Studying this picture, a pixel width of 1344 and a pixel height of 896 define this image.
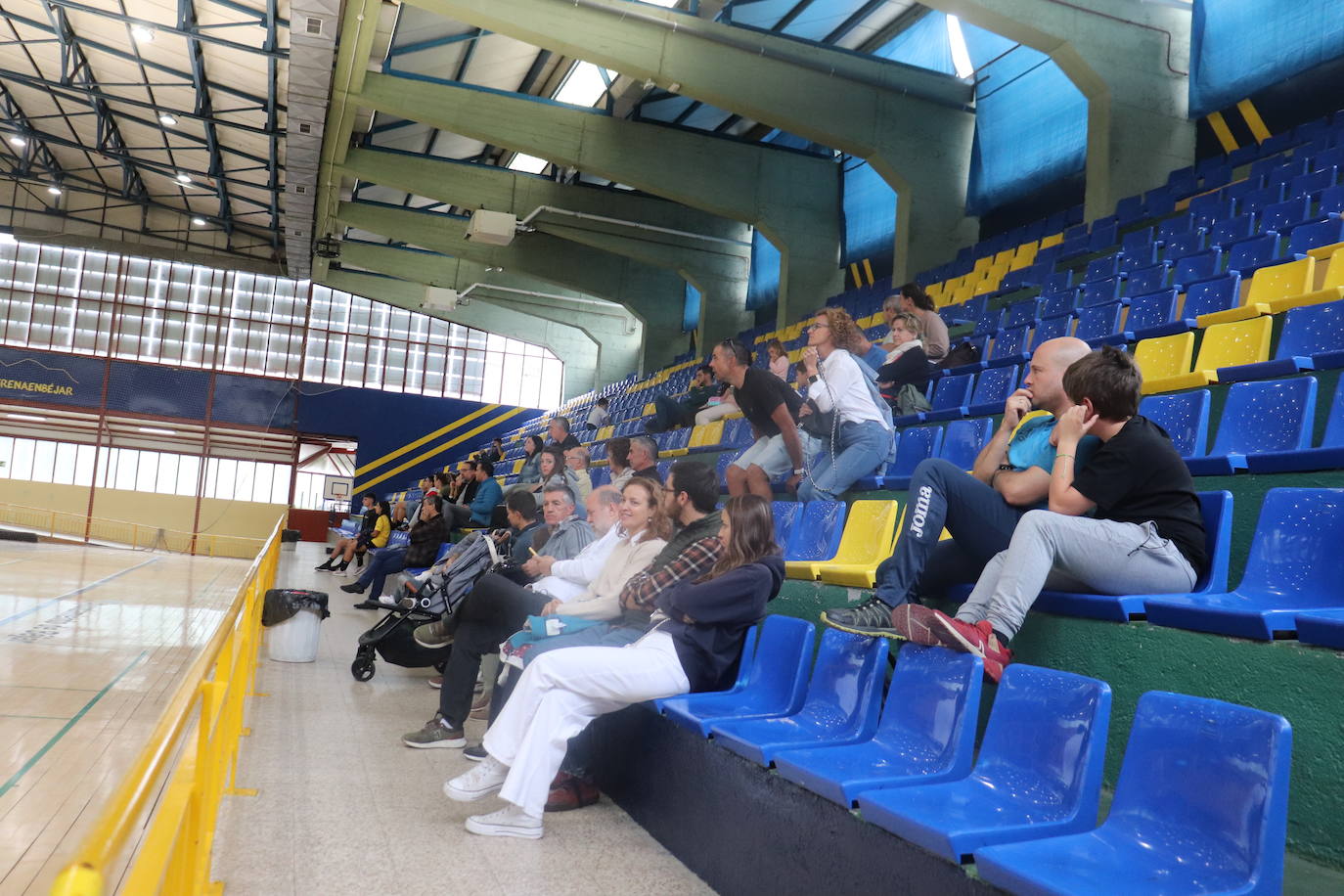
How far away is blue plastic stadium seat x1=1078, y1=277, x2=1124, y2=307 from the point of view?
6016mm

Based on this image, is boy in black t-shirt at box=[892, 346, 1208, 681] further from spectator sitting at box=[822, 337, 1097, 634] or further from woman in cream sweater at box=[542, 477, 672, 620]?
woman in cream sweater at box=[542, 477, 672, 620]

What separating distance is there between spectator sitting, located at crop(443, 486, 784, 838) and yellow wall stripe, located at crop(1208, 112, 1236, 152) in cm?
731

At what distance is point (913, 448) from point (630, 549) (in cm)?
172

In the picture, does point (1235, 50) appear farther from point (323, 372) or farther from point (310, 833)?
point (323, 372)

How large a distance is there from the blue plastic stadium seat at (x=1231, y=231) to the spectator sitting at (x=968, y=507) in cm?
369

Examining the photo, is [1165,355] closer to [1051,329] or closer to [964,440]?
[964,440]

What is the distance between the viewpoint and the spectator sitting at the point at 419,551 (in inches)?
306

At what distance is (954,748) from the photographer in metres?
1.97

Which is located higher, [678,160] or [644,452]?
[678,160]

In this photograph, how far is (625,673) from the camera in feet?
9.15

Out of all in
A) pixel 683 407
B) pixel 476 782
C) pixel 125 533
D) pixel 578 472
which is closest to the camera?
pixel 476 782

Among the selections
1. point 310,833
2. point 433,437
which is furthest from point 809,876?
point 433,437

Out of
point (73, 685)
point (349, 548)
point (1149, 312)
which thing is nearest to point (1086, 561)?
point (1149, 312)

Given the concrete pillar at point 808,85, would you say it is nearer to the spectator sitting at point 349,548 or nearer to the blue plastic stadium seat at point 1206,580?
the spectator sitting at point 349,548
